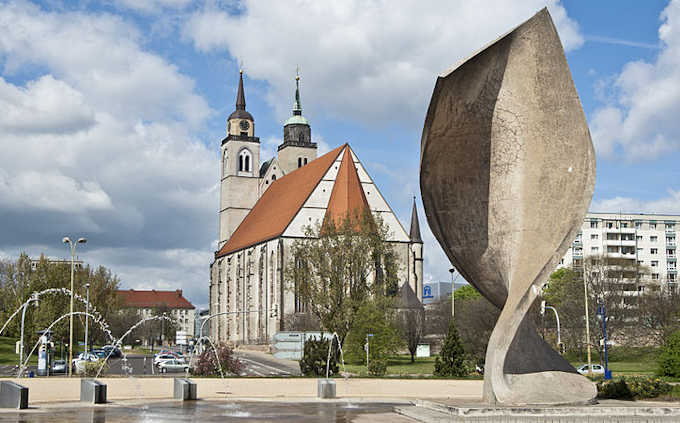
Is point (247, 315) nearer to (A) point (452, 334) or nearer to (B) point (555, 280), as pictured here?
(B) point (555, 280)

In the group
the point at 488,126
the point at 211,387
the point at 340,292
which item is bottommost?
the point at 211,387

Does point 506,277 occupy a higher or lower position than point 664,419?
higher

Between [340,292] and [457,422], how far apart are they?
119ft

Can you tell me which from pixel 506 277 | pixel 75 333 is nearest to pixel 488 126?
pixel 506 277

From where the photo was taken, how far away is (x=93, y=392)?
18.4 meters

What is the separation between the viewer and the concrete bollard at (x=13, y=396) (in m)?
16.7

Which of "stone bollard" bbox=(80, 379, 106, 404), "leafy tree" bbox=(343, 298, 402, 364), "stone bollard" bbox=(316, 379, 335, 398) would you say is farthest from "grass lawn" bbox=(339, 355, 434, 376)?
"stone bollard" bbox=(80, 379, 106, 404)

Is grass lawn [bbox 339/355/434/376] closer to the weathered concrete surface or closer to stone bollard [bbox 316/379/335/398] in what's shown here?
the weathered concrete surface

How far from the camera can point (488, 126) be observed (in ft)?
52.6

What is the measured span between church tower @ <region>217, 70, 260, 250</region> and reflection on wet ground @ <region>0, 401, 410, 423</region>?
73263mm

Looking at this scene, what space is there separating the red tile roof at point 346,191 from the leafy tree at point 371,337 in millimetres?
22271

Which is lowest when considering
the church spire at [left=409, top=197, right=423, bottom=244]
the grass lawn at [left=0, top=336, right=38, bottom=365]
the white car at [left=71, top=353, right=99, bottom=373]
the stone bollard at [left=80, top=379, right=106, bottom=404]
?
Answer: the grass lawn at [left=0, top=336, right=38, bottom=365]

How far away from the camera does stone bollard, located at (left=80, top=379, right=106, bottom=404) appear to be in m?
18.3

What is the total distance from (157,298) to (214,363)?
127999 mm
